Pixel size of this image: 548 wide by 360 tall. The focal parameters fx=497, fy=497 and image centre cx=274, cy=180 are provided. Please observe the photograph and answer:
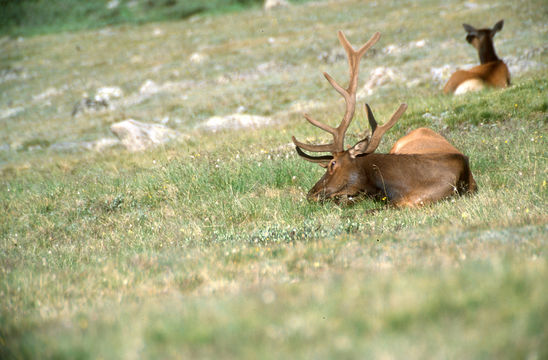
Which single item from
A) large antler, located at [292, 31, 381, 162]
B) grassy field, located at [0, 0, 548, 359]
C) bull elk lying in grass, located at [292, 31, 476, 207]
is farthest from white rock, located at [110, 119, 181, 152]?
bull elk lying in grass, located at [292, 31, 476, 207]

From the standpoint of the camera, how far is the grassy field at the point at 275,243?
2100mm

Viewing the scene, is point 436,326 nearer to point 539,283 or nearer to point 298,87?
point 539,283

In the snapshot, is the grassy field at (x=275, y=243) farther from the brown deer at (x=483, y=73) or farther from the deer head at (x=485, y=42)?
the deer head at (x=485, y=42)

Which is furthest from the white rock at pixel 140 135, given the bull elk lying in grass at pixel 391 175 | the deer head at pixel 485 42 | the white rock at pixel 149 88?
the white rock at pixel 149 88

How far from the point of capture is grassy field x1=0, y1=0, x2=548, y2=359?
6.89 feet

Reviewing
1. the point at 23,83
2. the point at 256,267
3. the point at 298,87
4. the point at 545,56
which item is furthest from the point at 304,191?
the point at 23,83

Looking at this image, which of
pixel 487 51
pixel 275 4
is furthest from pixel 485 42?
pixel 275 4

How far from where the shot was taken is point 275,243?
16.4 ft

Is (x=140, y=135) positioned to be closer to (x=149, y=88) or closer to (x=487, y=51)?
(x=487, y=51)

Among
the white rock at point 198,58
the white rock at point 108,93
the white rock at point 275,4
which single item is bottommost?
the white rock at point 108,93

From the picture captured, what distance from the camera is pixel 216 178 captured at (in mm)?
8086

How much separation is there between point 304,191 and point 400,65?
15647mm

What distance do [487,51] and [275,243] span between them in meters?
11.2

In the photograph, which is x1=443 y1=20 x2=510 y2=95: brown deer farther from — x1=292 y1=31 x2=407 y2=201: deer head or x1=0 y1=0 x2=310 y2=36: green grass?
x1=0 y1=0 x2=310 y2=36: green grass
